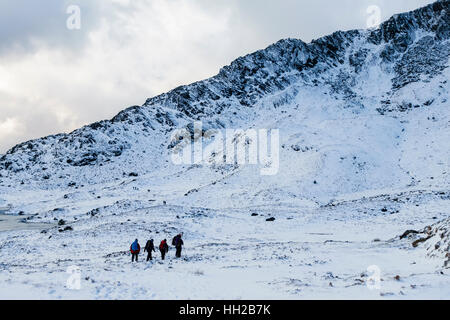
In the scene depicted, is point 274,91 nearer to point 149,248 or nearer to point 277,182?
point 277,182

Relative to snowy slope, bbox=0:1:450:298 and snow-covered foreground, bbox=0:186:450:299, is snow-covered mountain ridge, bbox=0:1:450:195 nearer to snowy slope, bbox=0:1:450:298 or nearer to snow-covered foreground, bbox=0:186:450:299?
snowy slope, bbox=0:1:450:298

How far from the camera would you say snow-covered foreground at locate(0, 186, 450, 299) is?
44.0 ft

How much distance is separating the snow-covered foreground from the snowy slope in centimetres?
17

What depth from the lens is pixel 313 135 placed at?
2867 inches

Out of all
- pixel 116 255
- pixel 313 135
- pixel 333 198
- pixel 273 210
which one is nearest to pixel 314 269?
pixel 116 255

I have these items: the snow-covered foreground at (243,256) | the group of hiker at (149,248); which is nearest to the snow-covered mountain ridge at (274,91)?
the snow-covered foreground at (243,256)

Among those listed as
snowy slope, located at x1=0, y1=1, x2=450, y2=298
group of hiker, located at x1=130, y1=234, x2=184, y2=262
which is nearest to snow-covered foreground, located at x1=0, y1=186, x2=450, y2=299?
snowy slope, located at x1=0, y1=1, x2=450, y2=298

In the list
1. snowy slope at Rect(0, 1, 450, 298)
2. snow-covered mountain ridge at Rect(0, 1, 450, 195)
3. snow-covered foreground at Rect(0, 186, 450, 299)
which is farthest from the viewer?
snow-covered mountain ridge at Rect(0, 1, 450, 195)

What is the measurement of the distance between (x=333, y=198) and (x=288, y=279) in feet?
126

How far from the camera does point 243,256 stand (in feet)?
73.0

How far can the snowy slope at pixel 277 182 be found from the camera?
17375 millimetres

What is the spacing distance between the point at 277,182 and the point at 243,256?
35.1 metres

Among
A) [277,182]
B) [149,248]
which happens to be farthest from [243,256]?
[277,182]
